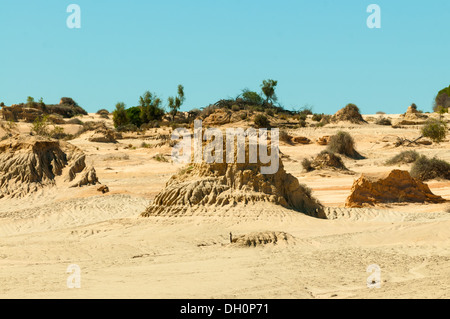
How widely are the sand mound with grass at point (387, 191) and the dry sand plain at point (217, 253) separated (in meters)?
0.54

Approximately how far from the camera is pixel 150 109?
50.1m

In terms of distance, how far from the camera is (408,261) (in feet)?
28.9

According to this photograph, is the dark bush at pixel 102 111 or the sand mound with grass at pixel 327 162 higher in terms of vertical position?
the dark bush at pixel 102 111

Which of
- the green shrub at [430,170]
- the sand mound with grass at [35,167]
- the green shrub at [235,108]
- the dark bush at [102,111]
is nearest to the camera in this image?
the sand mound with grass at [35,167]

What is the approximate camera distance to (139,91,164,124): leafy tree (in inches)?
1964

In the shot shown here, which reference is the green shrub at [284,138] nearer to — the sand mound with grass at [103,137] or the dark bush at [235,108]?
the dark bush at [235,108]

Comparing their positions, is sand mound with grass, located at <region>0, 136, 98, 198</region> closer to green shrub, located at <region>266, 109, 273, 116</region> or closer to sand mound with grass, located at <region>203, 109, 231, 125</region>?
sand mound with grass, located at <region>203, 109, 231, 125</region>

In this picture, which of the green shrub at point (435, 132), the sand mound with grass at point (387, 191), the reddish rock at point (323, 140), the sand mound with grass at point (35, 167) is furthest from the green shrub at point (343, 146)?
the sand mound with grass at point (35, 167)

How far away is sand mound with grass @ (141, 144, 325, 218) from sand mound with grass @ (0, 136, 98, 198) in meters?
6.65

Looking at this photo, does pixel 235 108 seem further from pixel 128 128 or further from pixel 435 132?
pixel 435 132

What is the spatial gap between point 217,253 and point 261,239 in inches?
31.9

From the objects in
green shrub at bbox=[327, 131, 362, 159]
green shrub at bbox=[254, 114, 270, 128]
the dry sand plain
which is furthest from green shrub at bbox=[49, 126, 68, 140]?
the dry sand plain

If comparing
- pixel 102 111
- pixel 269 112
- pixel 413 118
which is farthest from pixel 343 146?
pixel 102 111

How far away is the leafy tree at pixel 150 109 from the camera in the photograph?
49875 millimetres
